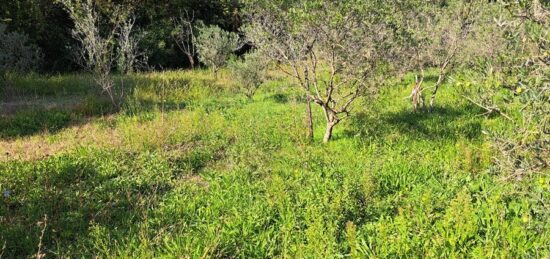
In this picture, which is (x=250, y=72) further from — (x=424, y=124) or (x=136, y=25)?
(x=136, y=25)

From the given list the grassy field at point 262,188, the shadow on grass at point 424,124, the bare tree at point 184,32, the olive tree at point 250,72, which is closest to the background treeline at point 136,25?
the bare tree at point 184,32

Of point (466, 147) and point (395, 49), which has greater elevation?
point (395, 49)

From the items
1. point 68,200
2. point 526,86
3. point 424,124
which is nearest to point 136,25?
point 424,124

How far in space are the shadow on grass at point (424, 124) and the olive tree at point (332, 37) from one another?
94 centimetres

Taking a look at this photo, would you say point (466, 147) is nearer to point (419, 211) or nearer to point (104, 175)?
point (419, 211)

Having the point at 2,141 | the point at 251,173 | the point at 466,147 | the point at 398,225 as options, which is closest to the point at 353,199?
the point at 398,225

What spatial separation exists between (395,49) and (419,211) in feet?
12.0

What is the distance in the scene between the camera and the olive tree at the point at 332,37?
6.69 meters

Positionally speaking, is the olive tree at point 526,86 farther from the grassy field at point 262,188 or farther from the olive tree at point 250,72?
the olive tree at point 250,72

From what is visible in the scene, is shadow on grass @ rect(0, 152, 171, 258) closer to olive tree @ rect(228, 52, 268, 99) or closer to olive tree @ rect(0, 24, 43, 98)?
olive tree @ rect(228, 52, 268, 99)

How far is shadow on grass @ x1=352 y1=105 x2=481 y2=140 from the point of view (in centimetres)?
762

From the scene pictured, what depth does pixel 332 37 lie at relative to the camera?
22.9ft

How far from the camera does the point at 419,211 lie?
475cm

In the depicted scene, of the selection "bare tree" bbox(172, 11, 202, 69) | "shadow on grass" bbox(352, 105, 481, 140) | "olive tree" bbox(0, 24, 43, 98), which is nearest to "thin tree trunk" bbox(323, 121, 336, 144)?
"shadow on grass" bbox(352, 105, 481, 140)
